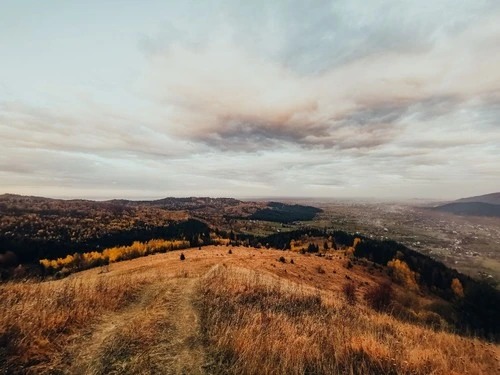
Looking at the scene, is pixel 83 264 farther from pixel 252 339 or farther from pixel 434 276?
pixel 434 276

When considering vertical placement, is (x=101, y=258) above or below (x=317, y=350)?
below

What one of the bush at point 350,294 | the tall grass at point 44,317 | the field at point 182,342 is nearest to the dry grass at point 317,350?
the field at point 182,342

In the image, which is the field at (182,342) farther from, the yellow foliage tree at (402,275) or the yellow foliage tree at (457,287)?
the yellow foliage tree at (457,287)

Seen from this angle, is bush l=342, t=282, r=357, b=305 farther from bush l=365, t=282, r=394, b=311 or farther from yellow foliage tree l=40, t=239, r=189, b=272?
yellow foliage tree l=40, t=239, r=189, b=272

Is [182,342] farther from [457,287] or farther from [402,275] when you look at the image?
[457,287]

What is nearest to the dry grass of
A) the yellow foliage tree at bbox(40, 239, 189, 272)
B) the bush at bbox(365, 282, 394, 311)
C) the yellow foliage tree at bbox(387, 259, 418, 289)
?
the bush at bbox(365, 282, 394, 311)

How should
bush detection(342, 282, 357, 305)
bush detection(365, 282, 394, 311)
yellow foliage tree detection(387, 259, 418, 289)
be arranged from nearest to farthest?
bush detection(342, 282, 357, 305), bush detection(365, 282, 394, 311), yellow foliage tree detection(387, 259, 418, 289)

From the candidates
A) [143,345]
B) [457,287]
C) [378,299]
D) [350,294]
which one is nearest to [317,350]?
[143,345]

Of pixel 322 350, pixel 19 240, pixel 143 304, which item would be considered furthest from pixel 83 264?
pixel 322 350
